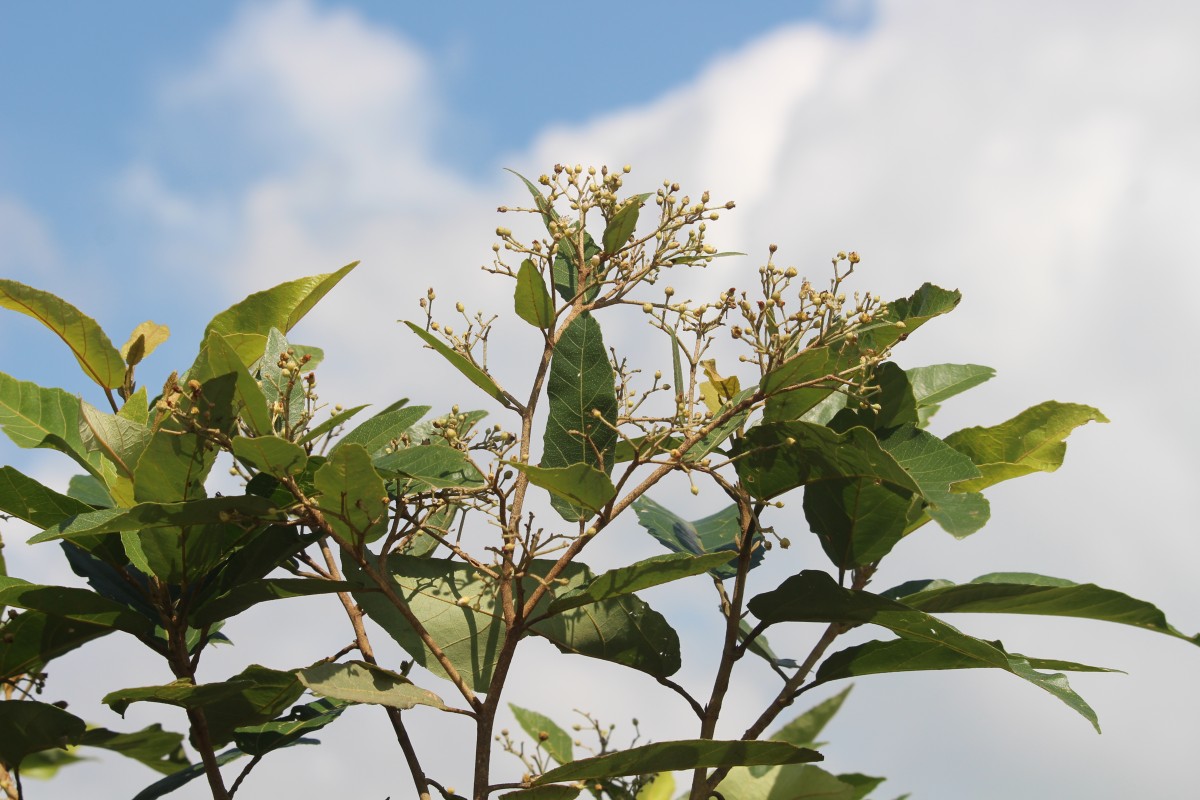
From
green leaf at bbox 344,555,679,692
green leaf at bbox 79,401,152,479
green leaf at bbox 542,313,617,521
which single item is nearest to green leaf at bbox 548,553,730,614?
green leaf at bbox 344,555,679,692

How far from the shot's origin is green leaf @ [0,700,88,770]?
2203 millimetres

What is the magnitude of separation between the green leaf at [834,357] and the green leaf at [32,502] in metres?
1.35

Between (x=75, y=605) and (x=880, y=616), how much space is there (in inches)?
60.3

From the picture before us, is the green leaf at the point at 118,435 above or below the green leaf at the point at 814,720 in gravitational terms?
above

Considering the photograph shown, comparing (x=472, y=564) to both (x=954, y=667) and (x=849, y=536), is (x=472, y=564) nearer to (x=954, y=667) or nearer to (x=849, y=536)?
(x=849, y=536)

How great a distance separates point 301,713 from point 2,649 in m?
0.64

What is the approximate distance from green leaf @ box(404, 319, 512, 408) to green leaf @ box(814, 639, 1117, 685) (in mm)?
856

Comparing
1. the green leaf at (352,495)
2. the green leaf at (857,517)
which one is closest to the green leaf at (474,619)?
the green leaf at (352,495)

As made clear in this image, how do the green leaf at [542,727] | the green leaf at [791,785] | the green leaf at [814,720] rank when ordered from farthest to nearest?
the green leaf at [542,727] → the green leaf at [814,720] → the green leaf at [791,785]

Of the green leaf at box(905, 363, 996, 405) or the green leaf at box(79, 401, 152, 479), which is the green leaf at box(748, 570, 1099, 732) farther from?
the green leaf at box(79, 401, 152, 479)

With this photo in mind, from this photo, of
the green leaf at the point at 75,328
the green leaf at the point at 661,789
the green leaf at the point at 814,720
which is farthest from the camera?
the green leaf at the point at 661,789

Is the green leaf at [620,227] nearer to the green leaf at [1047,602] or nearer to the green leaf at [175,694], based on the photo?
the green leaf at [1047,602]

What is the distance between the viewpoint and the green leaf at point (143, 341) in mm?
2408

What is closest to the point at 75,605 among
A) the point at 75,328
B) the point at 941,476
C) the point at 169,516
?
→ the point at 169,516
